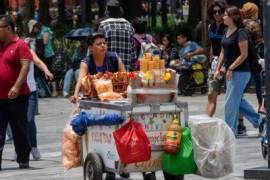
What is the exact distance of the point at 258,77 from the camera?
54.5 feet

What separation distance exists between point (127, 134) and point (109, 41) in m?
4.10

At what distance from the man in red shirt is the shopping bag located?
3.21 meters

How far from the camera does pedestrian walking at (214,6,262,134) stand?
1469 cm

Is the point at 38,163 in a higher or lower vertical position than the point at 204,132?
lower

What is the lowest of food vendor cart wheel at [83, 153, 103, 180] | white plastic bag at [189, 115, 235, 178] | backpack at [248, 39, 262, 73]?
food vendor cart wheel at [83, 153, 103, 180]

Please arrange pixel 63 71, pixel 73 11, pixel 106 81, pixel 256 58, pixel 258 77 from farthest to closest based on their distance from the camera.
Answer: pixel 73 11 < pixel 63 71 < pixel 258 77 < pixel 256 58 < pixel 106 81

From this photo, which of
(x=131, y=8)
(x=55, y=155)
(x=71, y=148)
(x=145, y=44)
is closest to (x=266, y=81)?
(x=71, y=148)

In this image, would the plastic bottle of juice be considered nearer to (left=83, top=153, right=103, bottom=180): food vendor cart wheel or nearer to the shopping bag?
the shopping bag

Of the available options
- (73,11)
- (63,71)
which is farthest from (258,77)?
(73,11)

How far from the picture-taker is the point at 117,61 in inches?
464

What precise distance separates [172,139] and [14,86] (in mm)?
3243

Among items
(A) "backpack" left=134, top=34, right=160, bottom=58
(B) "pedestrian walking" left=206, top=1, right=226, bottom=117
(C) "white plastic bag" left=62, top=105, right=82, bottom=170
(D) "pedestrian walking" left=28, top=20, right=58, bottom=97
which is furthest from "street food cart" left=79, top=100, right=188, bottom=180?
(D) "pedestrian walking" left=28, top=20, right=58, bottom=97

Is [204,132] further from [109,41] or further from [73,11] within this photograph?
[73,11]

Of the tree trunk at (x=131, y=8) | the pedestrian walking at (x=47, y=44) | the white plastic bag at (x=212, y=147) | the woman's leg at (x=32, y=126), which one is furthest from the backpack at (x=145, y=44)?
the tree trunk at (x=131, y=8)
